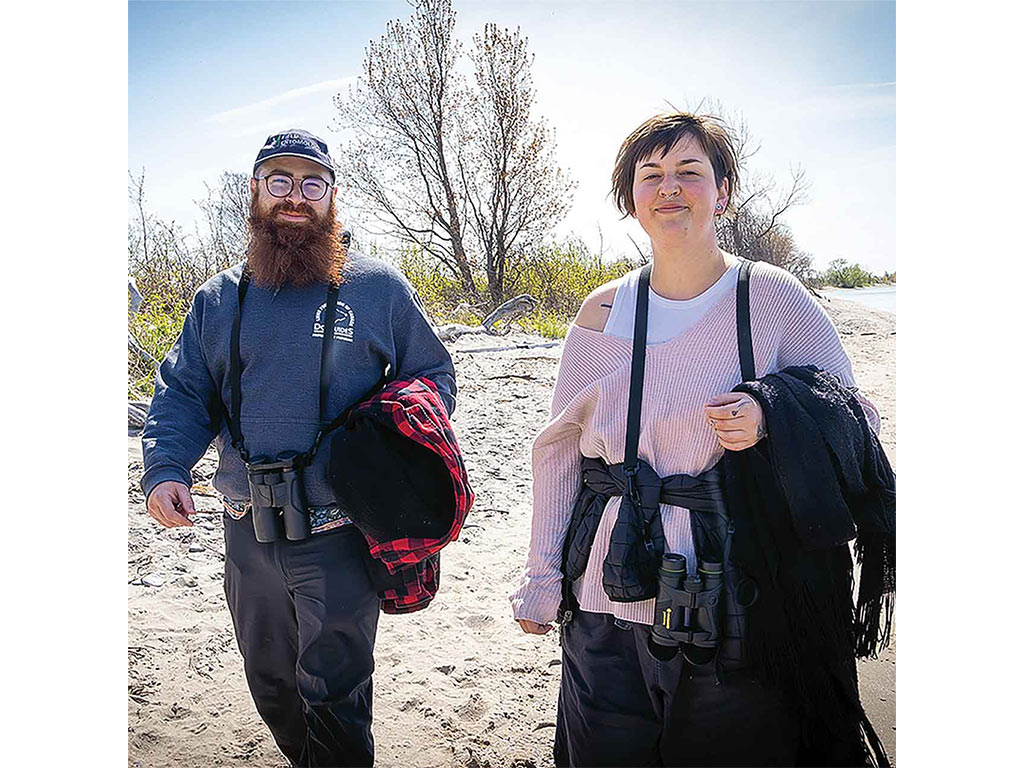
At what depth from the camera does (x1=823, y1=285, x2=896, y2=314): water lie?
2.58m

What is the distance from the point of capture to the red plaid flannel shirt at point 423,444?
1892mm

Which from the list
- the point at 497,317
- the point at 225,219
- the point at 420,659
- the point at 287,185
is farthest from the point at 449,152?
the point at 420,659

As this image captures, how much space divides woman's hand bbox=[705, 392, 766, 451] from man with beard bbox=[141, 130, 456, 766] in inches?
26.9

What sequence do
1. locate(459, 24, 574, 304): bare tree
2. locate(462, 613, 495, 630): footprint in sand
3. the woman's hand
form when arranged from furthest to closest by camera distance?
locate(462, 613, 495, 630): footprint in sand < locate(459, 24, 574, 304): bare tree < the woman's hand

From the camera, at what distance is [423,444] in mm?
1898

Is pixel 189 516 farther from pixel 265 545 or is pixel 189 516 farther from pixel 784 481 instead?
pixel 784 481

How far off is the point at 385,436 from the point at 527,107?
1.40 meters

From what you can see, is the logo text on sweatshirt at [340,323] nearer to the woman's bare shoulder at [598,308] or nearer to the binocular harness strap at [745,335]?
the woman's bare shoulder at [598,308]

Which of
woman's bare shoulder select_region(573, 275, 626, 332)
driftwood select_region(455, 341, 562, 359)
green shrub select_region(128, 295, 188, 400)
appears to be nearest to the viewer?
woman's bare shoulder select_region(573, 275, 626, 332)

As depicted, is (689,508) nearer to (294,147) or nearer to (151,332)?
(294,147)

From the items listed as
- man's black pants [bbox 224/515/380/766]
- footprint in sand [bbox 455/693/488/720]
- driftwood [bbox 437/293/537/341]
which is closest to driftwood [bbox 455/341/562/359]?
driftwood [bbox 437/293/537/341]

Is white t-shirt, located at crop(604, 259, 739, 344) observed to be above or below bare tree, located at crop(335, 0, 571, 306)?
below

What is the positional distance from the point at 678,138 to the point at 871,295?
124 centimetres

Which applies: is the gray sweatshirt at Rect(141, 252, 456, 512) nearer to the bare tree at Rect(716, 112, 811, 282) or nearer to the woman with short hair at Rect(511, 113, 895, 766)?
the woman with short hair at Rect(511, 113, 895, 766)
